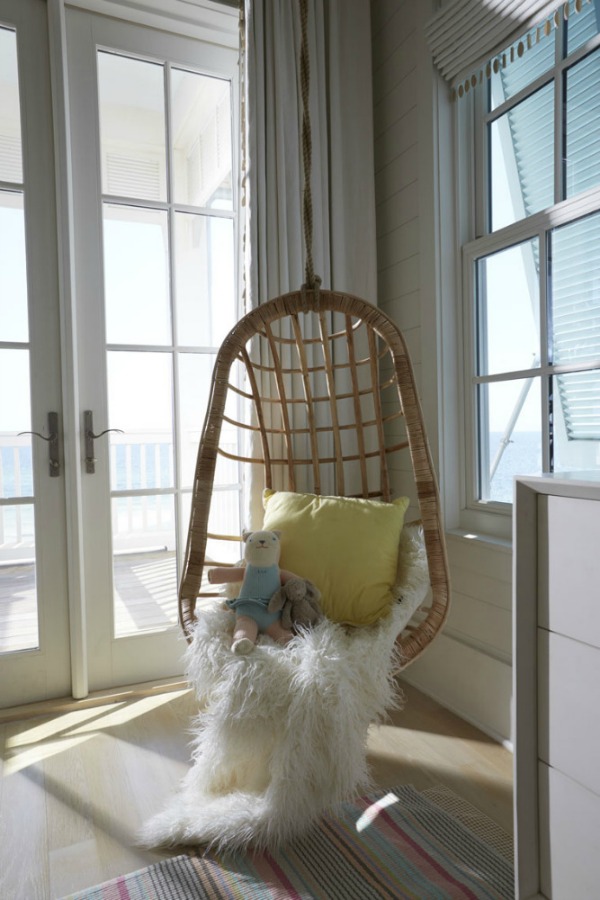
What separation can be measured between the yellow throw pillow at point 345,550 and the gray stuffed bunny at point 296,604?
7 centimetres

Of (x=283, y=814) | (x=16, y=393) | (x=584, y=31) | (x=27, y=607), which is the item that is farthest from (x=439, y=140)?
(x=27, y=607)

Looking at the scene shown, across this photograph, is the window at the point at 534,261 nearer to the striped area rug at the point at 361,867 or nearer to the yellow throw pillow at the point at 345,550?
the yellow throw pillow at the point at 345,550

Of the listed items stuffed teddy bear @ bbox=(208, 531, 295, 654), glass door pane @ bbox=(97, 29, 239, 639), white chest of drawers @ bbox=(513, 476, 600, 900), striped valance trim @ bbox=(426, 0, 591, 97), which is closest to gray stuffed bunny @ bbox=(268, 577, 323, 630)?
stuffed teddy bear @ bbox=(208, 531, 295, 654)

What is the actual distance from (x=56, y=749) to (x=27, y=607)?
0.51 meters

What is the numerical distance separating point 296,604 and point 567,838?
73 centimetres

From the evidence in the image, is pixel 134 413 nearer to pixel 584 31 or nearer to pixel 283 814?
pixel 283 814

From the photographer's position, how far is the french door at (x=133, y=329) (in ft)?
6.85

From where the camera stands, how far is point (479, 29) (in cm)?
178

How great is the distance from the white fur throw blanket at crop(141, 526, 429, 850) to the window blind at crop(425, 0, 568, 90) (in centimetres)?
164

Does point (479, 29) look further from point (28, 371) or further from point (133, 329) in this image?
point (28, 371)

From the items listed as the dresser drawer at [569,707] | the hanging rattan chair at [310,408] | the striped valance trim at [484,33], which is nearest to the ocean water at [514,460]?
the hanging rattan chair at [310,408]

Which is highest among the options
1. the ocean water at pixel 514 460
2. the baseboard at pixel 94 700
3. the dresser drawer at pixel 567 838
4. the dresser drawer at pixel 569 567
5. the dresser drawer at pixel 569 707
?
the ocean water at pixel 514 460

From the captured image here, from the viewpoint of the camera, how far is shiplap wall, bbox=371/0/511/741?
1.82 meters

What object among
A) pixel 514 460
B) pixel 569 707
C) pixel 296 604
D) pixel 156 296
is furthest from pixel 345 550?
pixel 156 296
